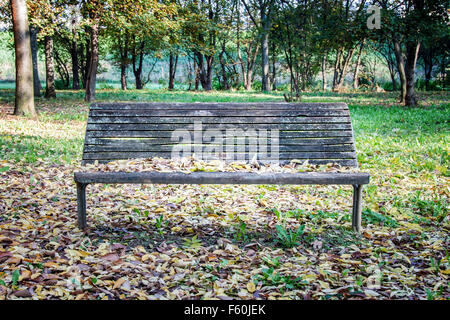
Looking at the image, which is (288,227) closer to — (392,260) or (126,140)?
(392,260)

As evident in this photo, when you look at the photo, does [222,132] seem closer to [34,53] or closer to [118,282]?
[118,282]

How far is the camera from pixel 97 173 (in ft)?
10.6

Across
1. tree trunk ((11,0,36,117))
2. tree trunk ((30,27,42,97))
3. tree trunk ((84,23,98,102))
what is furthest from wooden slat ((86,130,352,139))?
tree trunk ((30,27,42,97))

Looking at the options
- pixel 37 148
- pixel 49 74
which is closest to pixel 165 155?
pixel 37 148

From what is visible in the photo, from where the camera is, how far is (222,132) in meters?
3.76

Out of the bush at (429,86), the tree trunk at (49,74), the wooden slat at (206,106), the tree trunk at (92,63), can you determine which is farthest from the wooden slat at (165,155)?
the bush at (429,86)

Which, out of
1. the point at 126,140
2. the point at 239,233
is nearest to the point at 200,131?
the point at 126,140

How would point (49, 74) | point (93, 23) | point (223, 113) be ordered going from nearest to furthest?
point (223, 113)
point (93, 23)
point (49, 74)

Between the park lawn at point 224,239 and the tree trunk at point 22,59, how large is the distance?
455cm

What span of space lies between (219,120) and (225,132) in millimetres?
132

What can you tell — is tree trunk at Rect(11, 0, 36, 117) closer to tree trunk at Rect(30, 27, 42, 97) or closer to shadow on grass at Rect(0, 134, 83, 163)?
shadow on grass at Rect(0, 134, 83, 163)

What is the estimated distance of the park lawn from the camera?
2.62 m

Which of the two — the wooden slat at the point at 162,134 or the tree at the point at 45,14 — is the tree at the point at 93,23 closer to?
the tree at the point at 45,14

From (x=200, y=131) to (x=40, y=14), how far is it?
11.2 meters
